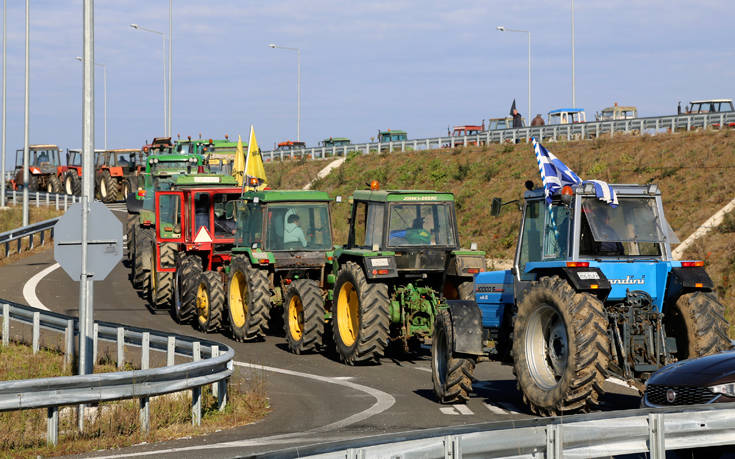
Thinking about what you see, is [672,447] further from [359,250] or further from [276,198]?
[276,198]

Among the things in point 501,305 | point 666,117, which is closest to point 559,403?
point 501,305

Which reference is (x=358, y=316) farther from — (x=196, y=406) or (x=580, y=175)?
(x=580, y=175)

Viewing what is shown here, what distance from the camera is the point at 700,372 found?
30.8ft

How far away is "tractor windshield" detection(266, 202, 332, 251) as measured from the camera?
67.2ft

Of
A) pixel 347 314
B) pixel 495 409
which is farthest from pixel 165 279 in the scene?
pixel 495 409

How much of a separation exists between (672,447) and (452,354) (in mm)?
4811

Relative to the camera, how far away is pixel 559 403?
37.8 feet

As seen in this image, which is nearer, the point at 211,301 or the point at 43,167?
the point at 211,301

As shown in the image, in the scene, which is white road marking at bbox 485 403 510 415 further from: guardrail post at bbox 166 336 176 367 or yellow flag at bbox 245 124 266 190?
yellow flag at bbox 245 124 266 190

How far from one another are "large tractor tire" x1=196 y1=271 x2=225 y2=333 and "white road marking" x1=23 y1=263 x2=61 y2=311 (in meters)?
3.83

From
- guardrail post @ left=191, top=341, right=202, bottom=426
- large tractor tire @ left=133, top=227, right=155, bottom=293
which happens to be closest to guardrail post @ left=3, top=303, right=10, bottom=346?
large tractor tire @ left=133, top=227, right=155, bottom=293

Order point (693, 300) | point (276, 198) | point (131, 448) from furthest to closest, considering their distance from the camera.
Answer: point (276, 198) < point (693, 300) < point (131, 448)

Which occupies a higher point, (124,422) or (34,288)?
(34,288)

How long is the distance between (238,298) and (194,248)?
3.15m
